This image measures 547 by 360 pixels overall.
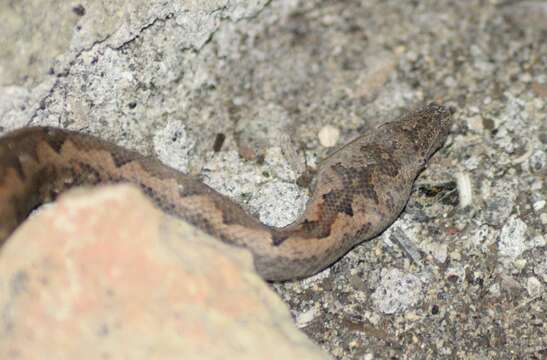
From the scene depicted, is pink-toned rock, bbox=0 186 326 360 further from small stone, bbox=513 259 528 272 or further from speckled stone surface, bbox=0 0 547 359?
small stone, bbox=513 259 528 272

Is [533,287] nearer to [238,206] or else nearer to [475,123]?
[475,123]

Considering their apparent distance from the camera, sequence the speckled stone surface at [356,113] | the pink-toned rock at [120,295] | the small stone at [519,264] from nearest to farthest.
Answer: the pink-toned rock at [120,295] < the speckled stone surface at [356,113] < the small stone at [519,264]

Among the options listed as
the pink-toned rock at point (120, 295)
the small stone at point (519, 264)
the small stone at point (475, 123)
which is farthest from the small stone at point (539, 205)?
the pink-toned rock at point (120, 295)

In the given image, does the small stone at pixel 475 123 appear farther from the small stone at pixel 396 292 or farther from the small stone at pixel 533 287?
the small stone at pixel 396 292

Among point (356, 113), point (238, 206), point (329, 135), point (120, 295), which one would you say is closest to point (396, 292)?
point (238, 206)

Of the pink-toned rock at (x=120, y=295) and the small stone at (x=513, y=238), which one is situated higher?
the pink-toned rock at (x=120, y=295)

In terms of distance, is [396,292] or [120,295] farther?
[396,292]
